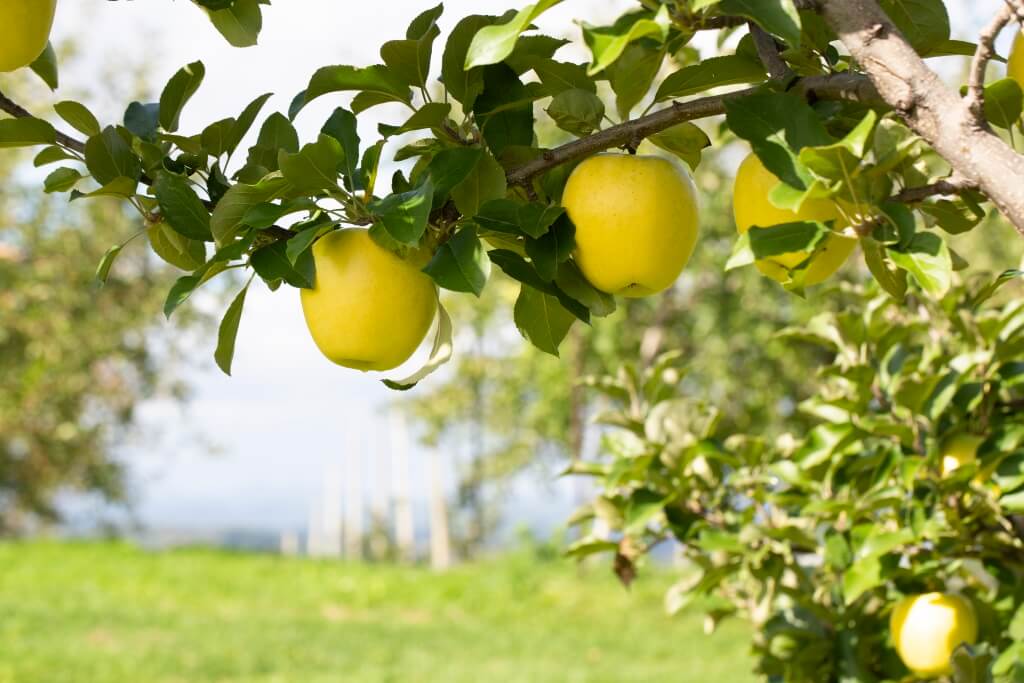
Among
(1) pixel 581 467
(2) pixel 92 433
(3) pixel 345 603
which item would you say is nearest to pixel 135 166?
(1) pixel 581 467

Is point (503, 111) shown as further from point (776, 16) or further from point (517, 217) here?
point (776, 16)

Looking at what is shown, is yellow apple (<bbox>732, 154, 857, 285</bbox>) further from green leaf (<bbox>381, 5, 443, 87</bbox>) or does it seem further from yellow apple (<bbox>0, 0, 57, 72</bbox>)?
yellow apple (<bbox>0, 0, 57, 72</bbox>)

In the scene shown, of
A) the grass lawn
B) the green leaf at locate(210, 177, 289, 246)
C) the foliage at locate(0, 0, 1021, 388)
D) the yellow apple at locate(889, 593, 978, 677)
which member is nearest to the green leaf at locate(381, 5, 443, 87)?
the foliage at locate(0, 0, 1021, 388)

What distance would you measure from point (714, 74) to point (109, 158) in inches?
16.1

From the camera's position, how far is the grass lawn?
12.0 feet

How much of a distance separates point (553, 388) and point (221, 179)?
22.9ft

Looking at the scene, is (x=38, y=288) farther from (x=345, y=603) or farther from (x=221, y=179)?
(x=221, y=179)

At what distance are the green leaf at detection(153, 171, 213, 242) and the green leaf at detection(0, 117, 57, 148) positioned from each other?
0.10 metres

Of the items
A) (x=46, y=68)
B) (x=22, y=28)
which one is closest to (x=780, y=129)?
(x=22, y=28)

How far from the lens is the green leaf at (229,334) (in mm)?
705

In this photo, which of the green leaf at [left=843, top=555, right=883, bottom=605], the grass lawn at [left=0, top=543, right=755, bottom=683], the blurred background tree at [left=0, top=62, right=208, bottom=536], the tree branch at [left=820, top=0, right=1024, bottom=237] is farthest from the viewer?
the blurred background tree at [left=0, top=62, right=208, bottom=536]

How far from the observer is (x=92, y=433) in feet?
28.1

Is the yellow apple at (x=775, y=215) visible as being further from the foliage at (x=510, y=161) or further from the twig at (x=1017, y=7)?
the twig at (x=1017, y=7)

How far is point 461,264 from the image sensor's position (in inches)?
23.7
